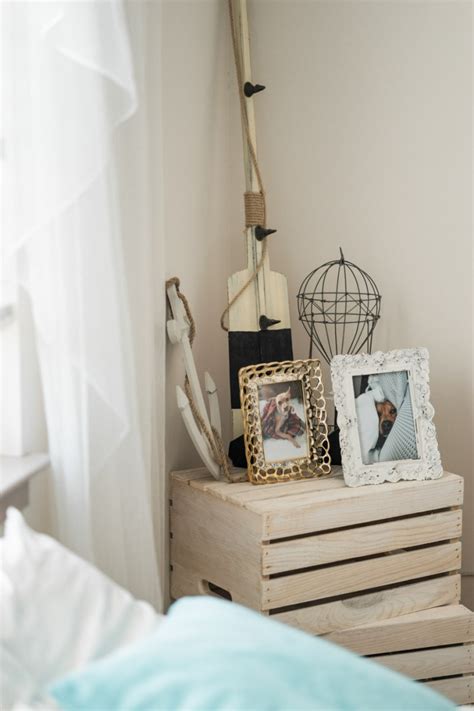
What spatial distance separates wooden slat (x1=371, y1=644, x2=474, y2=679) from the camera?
1.97 m

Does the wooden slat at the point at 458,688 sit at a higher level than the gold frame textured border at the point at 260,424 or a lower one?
lower

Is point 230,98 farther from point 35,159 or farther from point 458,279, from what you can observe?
point 35,159

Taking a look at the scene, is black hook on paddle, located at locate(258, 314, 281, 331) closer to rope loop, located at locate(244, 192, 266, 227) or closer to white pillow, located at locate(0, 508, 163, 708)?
rope loop, located at locate(244, 192, 266, 227)

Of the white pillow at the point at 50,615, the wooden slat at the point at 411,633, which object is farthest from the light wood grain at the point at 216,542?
the white pillow at the point at 50,615

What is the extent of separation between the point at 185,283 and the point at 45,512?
31.2 inches

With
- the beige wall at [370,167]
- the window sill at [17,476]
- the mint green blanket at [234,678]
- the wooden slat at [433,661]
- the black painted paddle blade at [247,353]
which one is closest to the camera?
the mint green blanket at [234,678]

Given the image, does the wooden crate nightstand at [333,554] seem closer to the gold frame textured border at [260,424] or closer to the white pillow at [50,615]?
the gold frame textured border at [260,424]

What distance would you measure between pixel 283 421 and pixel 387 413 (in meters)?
0.25

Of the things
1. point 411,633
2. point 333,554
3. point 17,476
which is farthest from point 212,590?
point 17,476

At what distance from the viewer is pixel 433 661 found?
2.00 meters

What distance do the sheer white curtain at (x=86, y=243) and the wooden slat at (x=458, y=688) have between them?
77 centimetres

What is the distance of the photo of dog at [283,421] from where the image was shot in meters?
2.05

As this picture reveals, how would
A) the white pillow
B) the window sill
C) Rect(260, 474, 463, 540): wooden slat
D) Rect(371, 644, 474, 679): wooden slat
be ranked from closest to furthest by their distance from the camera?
the white pillow
the window sill
Rect(260, 474, 463, 540): wooden slat
Rect(371, 644, 474, 679): wooden slat

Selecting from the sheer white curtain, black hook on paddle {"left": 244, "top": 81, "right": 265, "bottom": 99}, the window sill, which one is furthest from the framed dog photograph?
the window sill
